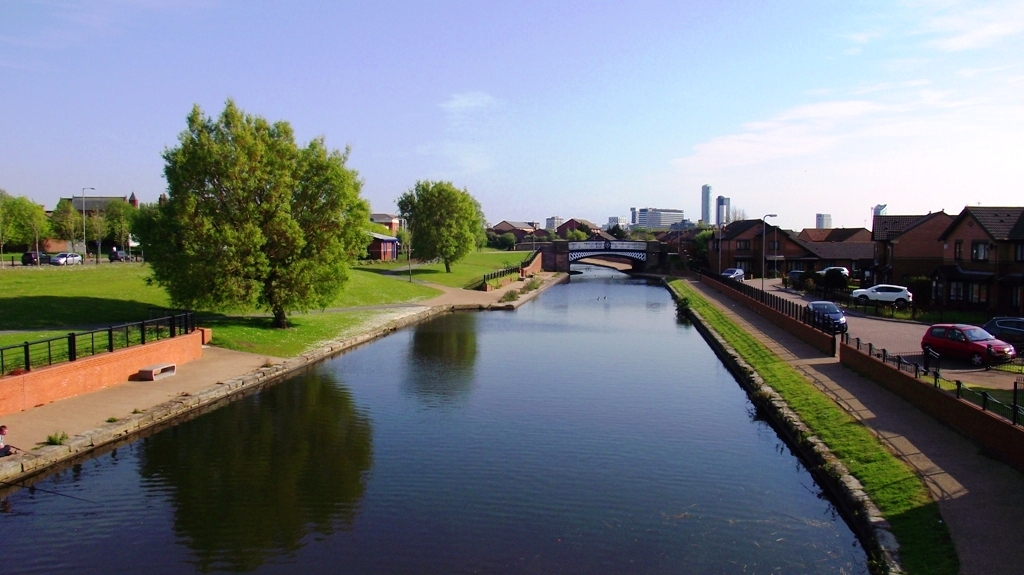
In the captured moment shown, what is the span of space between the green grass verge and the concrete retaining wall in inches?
873

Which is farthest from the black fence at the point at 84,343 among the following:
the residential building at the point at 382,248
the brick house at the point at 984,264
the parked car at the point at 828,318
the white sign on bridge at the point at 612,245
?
the white sign on bridge at the point at 612,245

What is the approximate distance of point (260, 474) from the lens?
18.2 metres

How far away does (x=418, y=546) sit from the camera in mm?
13930

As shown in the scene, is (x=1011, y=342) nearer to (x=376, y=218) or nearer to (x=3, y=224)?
(x=3, y=224)

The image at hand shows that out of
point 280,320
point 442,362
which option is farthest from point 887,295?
point 280,320

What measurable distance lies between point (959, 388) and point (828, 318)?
14.3 m

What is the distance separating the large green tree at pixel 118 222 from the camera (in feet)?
274

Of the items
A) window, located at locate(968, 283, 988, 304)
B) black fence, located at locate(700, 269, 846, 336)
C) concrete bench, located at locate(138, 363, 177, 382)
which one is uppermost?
window, located at locate(968, 283, 988, 304)

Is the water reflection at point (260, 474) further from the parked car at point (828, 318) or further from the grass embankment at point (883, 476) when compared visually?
the parked car at point (828, 318)

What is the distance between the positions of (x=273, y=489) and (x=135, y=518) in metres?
2.86

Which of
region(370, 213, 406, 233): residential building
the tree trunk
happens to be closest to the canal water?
the tree trunk

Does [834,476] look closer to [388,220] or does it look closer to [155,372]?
[155,372]

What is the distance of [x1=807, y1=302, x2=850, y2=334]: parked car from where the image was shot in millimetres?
32625

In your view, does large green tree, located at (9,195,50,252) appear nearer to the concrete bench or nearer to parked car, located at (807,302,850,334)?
the concrete bench
